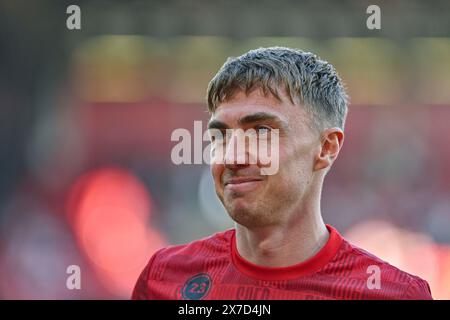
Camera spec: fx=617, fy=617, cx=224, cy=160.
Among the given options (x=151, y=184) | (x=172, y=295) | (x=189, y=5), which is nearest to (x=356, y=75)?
(x=189, y=5)

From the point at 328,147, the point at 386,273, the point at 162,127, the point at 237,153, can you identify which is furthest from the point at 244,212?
the point at 162,127

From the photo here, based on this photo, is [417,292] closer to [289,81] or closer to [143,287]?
[289,81]

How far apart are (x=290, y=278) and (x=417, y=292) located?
0.58 metres

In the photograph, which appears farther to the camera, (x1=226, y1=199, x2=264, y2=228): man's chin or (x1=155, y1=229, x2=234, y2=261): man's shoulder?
(x1=155, y1=229, x2=234, y2=261): man's shoulder

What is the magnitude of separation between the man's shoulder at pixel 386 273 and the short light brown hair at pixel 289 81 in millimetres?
618

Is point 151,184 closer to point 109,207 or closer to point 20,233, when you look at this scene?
point 109,207

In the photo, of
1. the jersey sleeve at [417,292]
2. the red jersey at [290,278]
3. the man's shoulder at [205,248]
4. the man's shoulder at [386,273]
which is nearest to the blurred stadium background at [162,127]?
the man's shoulder at [205,248]

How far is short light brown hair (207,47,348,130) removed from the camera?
2742mm

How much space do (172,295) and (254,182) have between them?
77cm

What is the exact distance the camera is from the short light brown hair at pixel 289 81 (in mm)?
2742

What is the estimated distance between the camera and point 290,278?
2.77 m

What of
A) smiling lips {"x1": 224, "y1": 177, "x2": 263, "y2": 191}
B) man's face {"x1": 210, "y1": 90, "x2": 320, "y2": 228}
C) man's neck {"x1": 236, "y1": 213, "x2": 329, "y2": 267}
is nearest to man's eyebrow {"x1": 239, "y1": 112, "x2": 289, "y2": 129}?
man's face {"x1": 210, "y1": 90, "x2": 320, "y2": 228}

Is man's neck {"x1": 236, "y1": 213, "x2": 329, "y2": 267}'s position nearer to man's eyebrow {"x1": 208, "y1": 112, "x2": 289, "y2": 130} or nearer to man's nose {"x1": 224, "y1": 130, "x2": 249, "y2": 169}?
man's nose {"x1": 224, "y1": 130, "x2": 249, "y2": 169}

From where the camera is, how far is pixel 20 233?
805 cm
